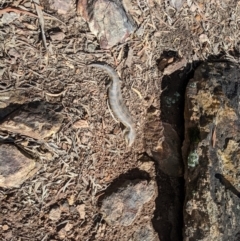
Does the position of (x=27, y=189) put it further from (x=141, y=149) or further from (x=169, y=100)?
(x=169, y=100)

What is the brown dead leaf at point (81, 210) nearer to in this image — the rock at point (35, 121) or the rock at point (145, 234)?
the rock at point (145, 234)

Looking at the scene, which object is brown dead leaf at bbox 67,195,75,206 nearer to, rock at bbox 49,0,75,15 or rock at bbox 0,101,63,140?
A: rock at bbox 0,101,63,140

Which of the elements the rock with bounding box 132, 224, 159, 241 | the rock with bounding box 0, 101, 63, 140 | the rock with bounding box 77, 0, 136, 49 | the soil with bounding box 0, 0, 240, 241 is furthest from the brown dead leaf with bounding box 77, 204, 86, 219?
the rock with bounding box 77, 0, 136, 49

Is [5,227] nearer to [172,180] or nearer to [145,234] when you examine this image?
[145,234]

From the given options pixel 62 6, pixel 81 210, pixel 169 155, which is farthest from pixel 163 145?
pixel 62 6

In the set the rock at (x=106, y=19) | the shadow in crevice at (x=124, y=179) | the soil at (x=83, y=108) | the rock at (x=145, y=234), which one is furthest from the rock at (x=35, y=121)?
the rock at (x=145, y=234)

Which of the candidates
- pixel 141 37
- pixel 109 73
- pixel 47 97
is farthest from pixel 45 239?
pixel 141 37

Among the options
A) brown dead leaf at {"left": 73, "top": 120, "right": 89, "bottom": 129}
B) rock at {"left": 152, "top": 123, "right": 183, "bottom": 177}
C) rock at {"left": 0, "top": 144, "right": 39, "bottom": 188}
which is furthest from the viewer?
rock at {"left": 152, "top": 123, "right": 183, "bottom": 177}

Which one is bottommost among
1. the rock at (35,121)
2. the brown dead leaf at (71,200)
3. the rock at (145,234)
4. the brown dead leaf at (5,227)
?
the brown dead leaf at (5,227)
